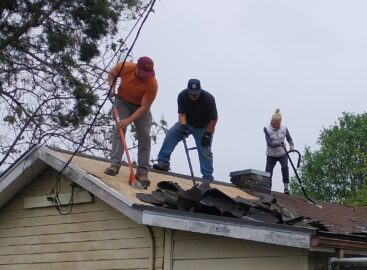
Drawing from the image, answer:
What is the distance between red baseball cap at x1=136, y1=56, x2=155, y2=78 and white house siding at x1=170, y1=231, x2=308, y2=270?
87.0 inches

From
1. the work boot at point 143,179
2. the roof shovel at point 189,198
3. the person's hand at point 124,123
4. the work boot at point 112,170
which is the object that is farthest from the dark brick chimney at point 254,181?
the roof shovel at point 189,198

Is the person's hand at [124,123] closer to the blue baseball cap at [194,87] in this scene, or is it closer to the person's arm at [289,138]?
the blue baseball cap at [194,87]

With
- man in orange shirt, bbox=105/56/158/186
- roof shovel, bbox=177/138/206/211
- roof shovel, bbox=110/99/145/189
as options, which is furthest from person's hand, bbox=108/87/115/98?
roof shovel, bbox=177/138/206/211

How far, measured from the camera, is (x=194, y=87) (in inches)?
426

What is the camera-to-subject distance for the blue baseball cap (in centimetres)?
1084

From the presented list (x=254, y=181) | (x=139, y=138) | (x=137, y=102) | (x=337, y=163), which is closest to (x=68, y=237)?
(x=139, y=138)

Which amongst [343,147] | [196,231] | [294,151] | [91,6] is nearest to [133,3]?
[91,6]

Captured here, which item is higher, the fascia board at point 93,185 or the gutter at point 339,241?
the fascia board at point 93,185

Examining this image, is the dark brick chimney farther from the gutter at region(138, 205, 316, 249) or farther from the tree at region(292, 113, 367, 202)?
the tree at region(292, 113, 367, 202)

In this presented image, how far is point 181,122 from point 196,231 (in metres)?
3.23

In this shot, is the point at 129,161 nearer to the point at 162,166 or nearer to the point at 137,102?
the point at 137,102

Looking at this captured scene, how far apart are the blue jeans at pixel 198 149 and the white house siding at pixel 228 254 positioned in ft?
8.29

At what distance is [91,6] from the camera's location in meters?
15.0

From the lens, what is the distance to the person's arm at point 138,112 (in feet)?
31.7
